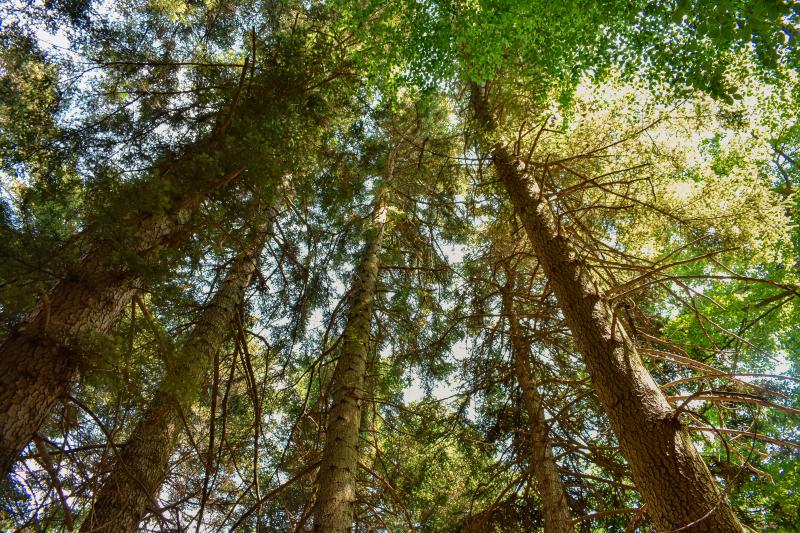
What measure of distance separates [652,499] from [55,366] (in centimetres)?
408

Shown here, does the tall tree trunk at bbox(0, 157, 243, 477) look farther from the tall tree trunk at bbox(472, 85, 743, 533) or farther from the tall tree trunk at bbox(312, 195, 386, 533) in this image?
the tall tree trunk at bbox(472, 85, 743, 533)

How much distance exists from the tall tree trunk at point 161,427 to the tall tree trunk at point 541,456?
3.25 m

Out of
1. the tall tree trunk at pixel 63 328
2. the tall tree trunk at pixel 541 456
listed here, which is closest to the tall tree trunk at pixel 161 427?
the tall tree trunk at pixel 63 328

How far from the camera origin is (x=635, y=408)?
312 cm

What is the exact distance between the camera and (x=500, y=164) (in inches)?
211

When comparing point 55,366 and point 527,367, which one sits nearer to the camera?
point 55,366

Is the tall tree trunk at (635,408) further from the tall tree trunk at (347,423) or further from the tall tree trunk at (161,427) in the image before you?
the tall tree trunk at (161,427)

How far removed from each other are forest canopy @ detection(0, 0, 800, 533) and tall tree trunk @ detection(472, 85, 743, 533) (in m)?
0.02

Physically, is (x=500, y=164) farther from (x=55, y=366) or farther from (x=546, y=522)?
(x=55, y=366)

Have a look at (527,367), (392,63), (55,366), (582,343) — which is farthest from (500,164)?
(55,366)

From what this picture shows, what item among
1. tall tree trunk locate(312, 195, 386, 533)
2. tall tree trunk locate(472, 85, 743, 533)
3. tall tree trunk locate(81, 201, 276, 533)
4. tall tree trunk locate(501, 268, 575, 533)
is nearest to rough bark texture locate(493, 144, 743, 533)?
tall tree trunk locate(472, 85, 743, 533)

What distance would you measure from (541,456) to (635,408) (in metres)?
2.82

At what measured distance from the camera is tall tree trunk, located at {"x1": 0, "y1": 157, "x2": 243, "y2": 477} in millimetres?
2650

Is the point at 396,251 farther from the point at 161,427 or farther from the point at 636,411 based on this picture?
the point at 636,411
